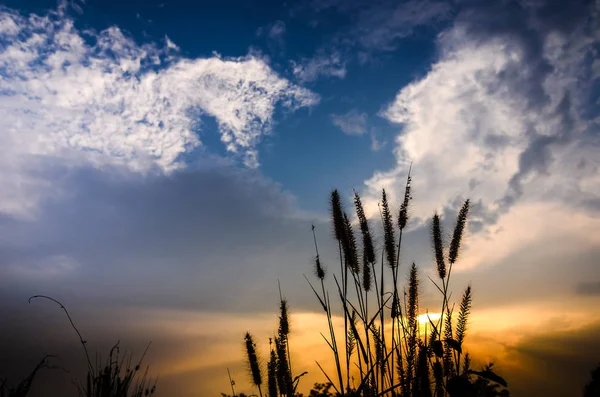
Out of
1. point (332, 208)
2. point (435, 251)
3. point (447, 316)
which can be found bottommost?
point (447, 316)

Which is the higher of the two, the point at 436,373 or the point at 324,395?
the point at 436,373

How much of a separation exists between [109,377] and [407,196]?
3792 mm

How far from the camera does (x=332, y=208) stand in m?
5.47

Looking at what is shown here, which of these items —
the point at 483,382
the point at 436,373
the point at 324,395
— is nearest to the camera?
the point at 483,382

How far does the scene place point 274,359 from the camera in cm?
555

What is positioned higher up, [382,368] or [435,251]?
[435,251]

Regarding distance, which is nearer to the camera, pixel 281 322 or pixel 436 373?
pixel 436 373

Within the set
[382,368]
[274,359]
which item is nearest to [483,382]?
[382,368]

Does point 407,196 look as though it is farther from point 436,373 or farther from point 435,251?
point 436,373

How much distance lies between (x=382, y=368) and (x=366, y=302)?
36.3 inches

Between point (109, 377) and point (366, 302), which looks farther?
point (366, 302)

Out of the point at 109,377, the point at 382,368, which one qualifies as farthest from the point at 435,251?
the point at 109,377

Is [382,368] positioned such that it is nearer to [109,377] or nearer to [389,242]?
[389,242]

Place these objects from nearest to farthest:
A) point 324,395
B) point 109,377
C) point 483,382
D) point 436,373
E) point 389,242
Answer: point 483,382 → point 436,373 → point 109,377 → point 389,242 → point 324,395
